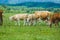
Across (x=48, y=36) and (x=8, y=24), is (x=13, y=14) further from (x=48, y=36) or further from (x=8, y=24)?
(x=48, y=36)

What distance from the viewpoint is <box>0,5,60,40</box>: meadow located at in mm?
2182

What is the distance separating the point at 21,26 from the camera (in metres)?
2.27

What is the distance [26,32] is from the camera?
2223 mm

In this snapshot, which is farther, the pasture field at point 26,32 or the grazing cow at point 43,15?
the grazing cow at point 43,15

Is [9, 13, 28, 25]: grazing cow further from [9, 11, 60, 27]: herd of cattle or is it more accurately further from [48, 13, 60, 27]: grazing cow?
[48, 13, 60, 27]: grazing cow

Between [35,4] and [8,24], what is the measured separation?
39cm

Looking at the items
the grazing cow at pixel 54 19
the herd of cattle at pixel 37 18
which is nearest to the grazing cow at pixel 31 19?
the herd of cattle at pixel 37 18

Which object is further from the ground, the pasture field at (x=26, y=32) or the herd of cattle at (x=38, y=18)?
the herd of cattle at (x=38, y=18)

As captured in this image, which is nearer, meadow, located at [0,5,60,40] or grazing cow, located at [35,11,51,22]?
meadow, located at [0,5,60,40]

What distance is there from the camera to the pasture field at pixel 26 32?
218cm

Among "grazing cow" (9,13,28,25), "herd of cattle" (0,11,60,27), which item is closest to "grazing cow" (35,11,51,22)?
"herd of cattle" (0,11,60,27)

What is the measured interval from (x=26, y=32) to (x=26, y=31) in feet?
0.04

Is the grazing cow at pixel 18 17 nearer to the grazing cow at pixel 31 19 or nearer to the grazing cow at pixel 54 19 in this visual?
the grazing cow at pixel 31 19

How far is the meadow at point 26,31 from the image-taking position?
2.18 m
